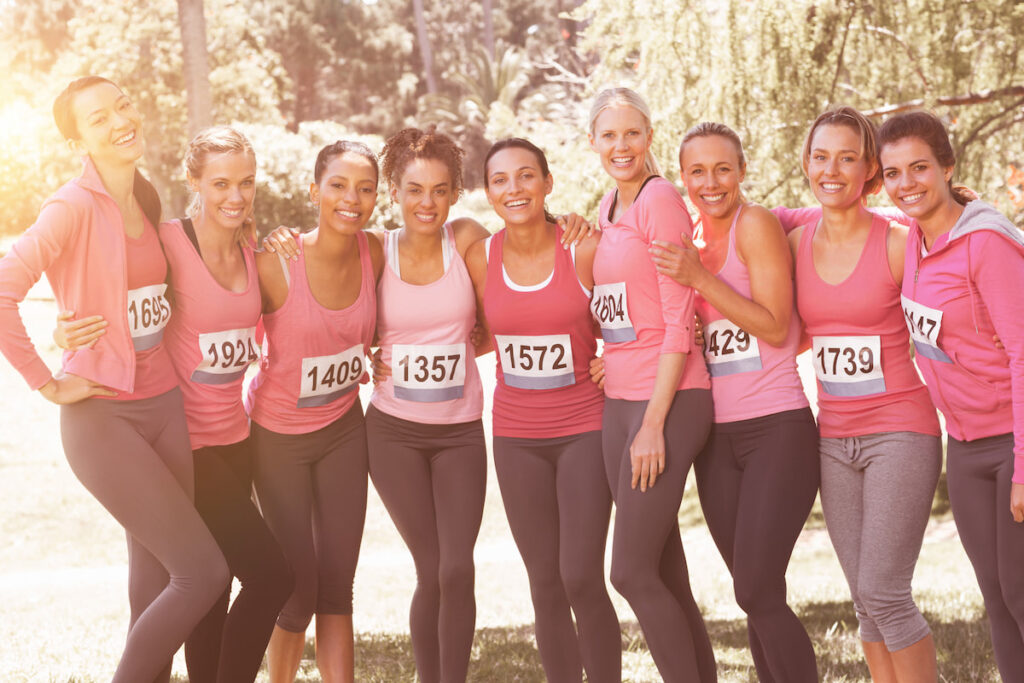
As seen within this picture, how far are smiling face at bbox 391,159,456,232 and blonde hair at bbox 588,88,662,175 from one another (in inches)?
26.0

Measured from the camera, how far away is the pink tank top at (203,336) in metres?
4.04

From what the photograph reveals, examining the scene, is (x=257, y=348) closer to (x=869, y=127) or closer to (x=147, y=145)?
(x=869, y=127)

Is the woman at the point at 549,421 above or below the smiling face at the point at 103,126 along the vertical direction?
below

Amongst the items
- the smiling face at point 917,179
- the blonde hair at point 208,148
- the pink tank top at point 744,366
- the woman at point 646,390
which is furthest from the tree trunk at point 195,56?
the smiling face at point 917,179

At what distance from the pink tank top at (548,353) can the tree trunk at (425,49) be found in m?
33.8

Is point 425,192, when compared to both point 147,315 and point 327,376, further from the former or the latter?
point 147,315

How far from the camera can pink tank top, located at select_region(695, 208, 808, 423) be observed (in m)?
3.87

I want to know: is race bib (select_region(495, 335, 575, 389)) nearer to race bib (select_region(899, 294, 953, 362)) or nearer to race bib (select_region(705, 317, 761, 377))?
race bib (select_region(705, 317, 761, 377))

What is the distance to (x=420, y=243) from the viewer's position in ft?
14.5

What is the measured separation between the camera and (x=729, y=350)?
396 centimetres

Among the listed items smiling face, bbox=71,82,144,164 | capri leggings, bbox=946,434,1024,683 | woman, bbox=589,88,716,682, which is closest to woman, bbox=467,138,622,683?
woman, bbox=589,88,716,682

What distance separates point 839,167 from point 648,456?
129 cm

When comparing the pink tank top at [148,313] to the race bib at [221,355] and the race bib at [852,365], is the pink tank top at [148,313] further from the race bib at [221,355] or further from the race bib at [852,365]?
the race bib at [852,365]

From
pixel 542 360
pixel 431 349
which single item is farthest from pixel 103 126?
pixel 542 360
